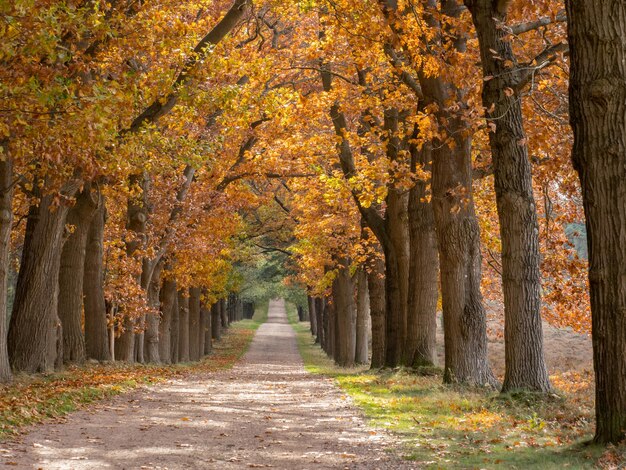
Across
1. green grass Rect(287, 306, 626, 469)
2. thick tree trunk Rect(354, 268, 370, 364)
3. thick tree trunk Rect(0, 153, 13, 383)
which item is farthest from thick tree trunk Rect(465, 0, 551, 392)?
thick tree trunk Rect(354, 268, 370, 364)

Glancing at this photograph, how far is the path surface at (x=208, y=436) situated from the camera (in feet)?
28.0

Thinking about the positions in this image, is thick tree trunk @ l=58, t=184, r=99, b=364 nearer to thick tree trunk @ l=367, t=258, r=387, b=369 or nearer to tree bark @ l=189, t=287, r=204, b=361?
thick tree trunk @ l=367, t=258, r=387, b=369

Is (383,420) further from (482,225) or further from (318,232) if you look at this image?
(318,232)

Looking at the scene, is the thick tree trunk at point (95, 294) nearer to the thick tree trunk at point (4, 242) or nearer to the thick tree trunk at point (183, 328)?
the thick tree trunk at point (4, 242)

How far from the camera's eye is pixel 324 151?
25203mm

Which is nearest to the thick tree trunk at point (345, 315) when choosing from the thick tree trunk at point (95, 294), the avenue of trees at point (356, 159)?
the avenue of trees at point (356, 159)

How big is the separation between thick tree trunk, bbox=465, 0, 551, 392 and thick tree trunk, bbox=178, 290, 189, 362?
2483cm

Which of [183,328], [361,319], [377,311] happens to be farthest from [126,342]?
[183,328]

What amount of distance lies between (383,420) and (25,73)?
23.8 feet

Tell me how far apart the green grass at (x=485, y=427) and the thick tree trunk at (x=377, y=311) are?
9325 millimetres

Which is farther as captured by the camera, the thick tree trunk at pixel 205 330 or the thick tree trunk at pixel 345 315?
the thick tree trunk at pixel 205 330

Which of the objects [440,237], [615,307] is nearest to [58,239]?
[440,237]

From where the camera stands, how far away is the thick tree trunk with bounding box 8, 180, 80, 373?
55.7ft

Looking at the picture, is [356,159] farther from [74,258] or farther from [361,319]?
[361,319]
